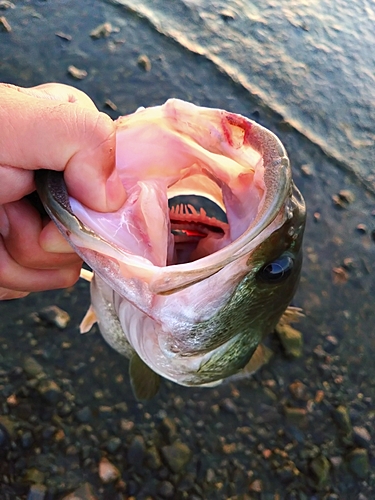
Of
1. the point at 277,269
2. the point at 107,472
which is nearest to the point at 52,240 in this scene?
the point at 277,269

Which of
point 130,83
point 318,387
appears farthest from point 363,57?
point 318,387

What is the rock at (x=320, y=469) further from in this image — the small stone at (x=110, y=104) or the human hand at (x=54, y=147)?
the small stone at (x=110, y=104)

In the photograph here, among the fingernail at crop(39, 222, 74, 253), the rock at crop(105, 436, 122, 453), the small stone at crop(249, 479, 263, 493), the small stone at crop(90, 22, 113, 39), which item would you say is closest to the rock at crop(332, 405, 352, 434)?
the small stone at crop(249, 479, 263, 493)

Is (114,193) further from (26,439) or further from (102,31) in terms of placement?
(102,31)

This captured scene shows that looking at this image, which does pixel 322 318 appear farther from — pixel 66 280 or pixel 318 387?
pixel 66 280

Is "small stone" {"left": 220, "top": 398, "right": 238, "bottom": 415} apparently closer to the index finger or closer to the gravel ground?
the gravel ground

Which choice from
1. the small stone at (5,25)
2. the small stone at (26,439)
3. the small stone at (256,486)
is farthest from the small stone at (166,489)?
the small stone at (5,25)
